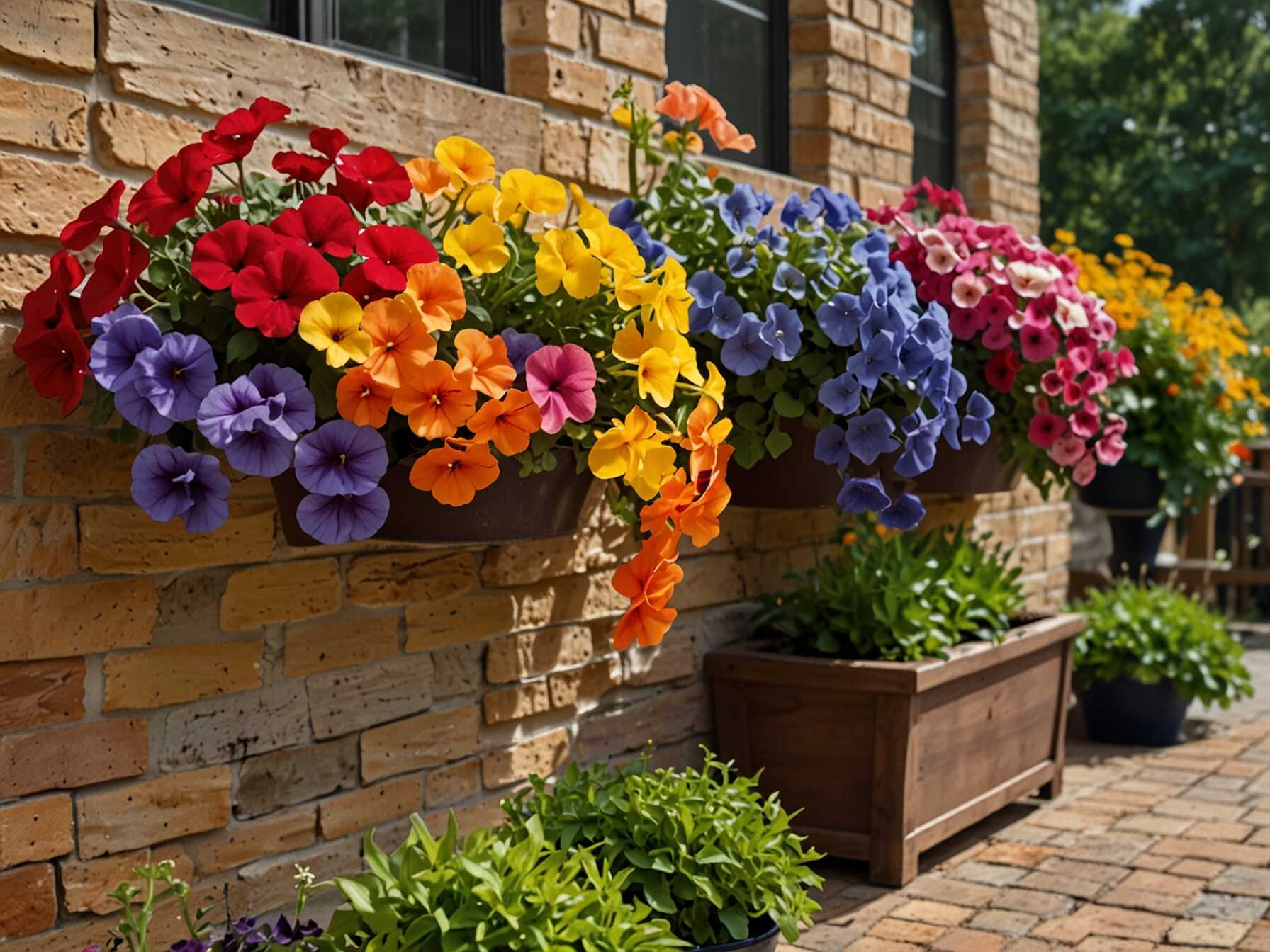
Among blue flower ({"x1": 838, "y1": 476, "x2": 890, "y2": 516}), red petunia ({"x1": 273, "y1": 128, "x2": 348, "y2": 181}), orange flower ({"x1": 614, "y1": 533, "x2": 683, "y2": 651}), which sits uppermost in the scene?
red petunia ({"x1": 273, "y1": 128, "x2": 348, "y2": 181})

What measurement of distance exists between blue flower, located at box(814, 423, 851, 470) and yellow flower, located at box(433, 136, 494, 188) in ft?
3.20

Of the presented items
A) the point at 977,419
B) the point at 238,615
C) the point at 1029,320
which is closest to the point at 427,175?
the point at 238,615

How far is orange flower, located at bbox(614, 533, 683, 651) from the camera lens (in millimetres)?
2236

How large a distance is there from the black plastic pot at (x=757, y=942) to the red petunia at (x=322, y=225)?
1131 mm

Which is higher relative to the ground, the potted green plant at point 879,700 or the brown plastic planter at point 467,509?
the brown plastic planter at point 467,509

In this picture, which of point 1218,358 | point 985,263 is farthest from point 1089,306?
point 1218,358

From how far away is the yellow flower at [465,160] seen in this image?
236cm

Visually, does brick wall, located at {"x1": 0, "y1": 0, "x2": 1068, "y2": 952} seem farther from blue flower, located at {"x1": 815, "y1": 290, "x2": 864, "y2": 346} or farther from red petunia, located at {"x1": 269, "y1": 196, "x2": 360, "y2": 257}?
blue flower, located at {"x1": 815, "y1": 290, "x2": 864, "y2": 346}

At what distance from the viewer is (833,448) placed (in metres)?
3.00

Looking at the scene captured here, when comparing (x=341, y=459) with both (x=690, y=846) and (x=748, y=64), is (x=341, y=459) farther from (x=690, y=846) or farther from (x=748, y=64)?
(x=748, y=64)

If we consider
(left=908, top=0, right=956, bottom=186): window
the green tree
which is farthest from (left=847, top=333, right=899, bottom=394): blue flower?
the green tree

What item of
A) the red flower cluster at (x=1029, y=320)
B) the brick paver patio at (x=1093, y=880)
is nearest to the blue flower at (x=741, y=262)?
the red flower cluster at (x=1029, y=320)

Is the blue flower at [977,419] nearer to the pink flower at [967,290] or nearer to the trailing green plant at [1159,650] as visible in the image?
the pink flower at [967,290]

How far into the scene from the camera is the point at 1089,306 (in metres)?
3.74
